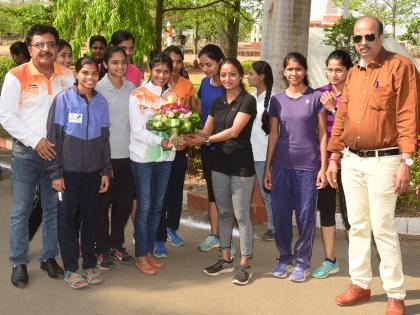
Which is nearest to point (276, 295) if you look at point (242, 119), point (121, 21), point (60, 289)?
point (242, 119)

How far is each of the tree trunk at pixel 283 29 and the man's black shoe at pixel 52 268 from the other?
4.25m

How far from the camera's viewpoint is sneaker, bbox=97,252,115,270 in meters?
5.81

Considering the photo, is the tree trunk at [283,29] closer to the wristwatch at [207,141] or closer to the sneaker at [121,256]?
the wristwatch at [207,141]

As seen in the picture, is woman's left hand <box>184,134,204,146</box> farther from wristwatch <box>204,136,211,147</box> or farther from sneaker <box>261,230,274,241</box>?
sneaker <box>261,230,274,241</box>

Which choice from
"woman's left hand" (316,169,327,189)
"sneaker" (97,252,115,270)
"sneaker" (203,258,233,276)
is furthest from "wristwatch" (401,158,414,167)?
"sneaker" (97,252,115,270)

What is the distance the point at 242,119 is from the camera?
534 cm

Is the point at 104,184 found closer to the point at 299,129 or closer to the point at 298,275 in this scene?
the point at 299,129

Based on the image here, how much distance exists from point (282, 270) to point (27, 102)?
2.81 meters

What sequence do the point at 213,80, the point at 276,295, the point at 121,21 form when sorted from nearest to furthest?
the point at 276,295 < the point at 213,80 < the point at 121,21

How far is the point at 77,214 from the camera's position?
5.48 meters

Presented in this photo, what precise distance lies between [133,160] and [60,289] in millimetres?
1349

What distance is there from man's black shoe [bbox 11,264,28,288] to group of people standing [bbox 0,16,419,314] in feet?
0.04

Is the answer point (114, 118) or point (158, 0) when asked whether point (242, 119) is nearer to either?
point (114, 118)

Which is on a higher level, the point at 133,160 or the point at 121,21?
the point at 121,21
